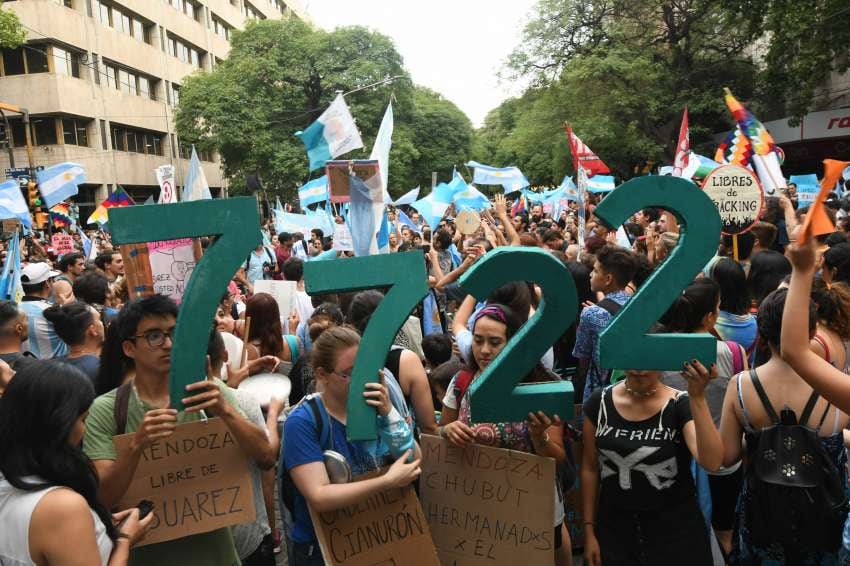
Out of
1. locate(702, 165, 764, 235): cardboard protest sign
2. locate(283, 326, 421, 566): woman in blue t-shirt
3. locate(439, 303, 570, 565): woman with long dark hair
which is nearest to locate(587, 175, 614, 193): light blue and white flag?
locate(702, 165, 764, 235): cardboard protest sign

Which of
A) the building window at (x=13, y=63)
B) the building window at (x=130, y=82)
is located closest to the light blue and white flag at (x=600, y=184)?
the building window at (x=13, y=63)

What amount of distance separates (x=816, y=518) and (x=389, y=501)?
1586 mm

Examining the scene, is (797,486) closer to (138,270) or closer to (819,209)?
(819,209)

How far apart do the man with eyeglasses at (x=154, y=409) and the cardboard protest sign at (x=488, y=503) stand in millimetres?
704

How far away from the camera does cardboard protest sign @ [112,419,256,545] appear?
94.3 inches

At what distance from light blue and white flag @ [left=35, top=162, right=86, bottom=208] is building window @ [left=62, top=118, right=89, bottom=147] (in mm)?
22217

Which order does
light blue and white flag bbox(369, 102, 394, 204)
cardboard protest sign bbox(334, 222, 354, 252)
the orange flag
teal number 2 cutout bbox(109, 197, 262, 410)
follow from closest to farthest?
the orange flag < teal number 2 cutout bbox(109, 197, 262, 410) < light blue and white flag bbox(369, 102, 394, 204) < cardboard protest sign bbox(334, 222, 354, 252)

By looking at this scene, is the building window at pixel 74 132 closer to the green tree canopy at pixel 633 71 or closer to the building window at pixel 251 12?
the green tree canopy at pixel 633 71

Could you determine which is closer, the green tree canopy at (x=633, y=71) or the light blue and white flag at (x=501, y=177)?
the light blue and white flag at (x=501, y=177)

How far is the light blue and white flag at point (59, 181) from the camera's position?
12.9 m

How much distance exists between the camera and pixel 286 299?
226 inches

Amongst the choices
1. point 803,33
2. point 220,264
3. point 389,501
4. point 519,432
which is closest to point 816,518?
point 519,432

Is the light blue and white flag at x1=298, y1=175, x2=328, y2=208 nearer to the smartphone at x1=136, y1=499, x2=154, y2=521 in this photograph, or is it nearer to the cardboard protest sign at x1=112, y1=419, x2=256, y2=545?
the cardboard protest sign at x1=112, y1=419, x2=256, y2=545

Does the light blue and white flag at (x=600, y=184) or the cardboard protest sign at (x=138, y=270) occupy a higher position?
the light blue and white flag at (x=600, y=184)
